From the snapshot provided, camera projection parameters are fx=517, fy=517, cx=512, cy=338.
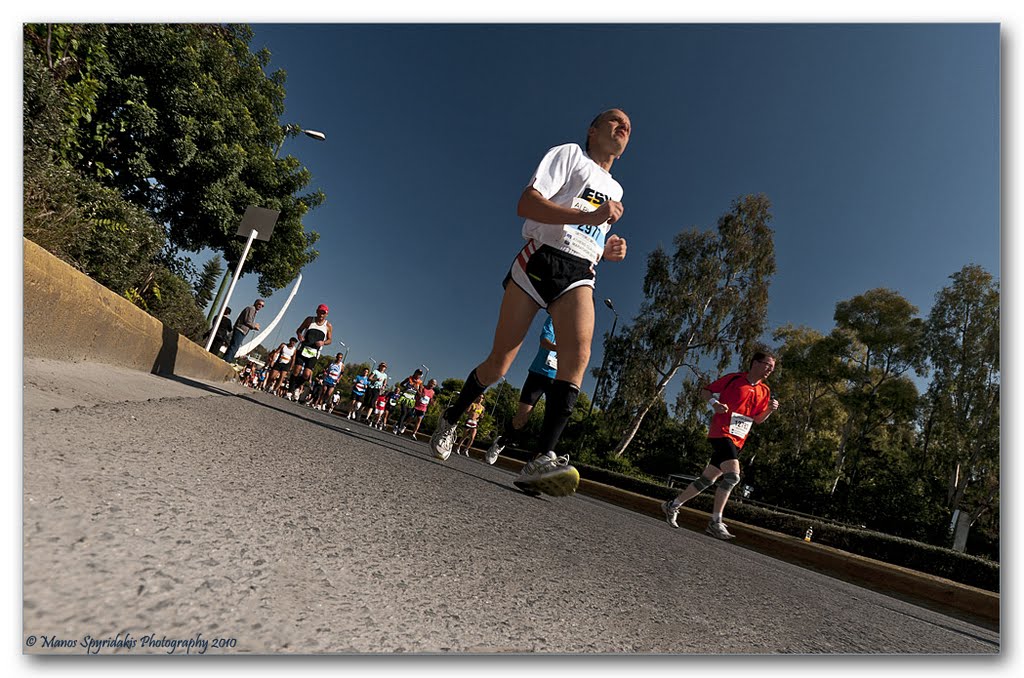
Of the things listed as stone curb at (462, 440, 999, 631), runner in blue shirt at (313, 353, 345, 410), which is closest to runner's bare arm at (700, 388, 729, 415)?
stone curb at (462, 440, 999, 631)

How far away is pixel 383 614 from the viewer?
830mm

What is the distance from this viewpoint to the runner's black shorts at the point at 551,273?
1877 millimetres

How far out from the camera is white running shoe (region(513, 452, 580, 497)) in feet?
6.17

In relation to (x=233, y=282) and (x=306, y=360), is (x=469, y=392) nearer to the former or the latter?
(x=233, y=282)

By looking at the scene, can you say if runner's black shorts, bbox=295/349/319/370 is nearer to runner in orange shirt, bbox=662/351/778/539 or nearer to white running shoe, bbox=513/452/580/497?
runner in orange shirt, bbox=662/351/778/539

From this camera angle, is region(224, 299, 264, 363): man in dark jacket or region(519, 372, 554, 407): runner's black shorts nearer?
region(519, 372, 554, 407): runner's black shorts

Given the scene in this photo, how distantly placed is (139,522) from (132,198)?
4.43m

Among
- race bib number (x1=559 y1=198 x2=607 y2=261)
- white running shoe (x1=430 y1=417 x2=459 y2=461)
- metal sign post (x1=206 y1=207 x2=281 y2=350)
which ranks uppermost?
metal sign post (x1=206 y1=207 x2=281 y2=350)

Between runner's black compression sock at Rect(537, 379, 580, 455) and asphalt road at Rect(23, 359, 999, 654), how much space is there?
1.02 ft

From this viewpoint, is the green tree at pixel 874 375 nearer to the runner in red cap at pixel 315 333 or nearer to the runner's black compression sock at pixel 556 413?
the runner's black compression sock at pixel 556 413

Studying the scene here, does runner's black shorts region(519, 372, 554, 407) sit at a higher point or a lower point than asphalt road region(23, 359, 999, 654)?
higher

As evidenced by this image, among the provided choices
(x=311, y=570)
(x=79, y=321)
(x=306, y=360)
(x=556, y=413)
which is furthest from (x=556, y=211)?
(x=306, y=360)

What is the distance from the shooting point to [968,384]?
121 inches

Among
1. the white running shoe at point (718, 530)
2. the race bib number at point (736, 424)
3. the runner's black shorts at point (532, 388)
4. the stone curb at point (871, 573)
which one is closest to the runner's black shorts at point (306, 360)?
the stone curb at point (871, 573)
